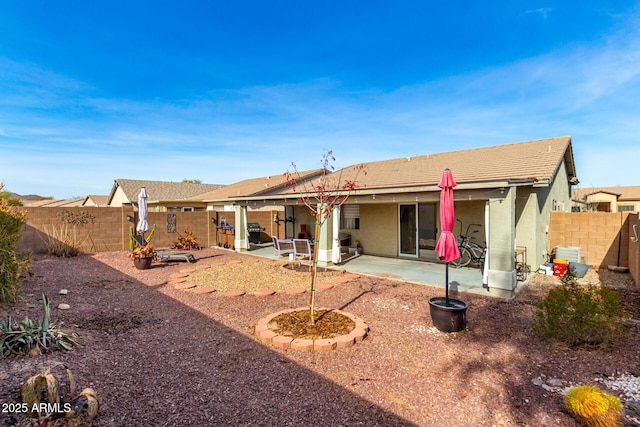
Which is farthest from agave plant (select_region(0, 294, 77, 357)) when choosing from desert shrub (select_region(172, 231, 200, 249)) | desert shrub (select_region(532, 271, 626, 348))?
desert shrub (select_region(172, 231, 200, 249))

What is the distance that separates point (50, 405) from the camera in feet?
7.77

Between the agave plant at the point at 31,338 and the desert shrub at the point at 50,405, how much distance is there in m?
1.35

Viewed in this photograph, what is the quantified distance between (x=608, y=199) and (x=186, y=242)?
3075 cm

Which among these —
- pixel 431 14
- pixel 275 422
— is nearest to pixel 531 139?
pixel 431 14

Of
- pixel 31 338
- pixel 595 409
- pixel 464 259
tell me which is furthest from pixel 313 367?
pixel 464 259

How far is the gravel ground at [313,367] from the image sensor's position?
Result: 9.21 ft

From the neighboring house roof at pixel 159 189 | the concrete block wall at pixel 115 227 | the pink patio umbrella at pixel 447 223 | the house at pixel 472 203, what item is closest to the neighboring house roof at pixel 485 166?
the house at pixel 472 203

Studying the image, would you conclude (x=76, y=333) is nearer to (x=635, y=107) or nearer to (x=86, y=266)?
(x=86, y=266)

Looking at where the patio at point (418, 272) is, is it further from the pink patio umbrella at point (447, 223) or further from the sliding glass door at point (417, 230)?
the pink patio umbrella at point (447, 223)

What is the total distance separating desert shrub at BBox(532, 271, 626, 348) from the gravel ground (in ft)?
0.68

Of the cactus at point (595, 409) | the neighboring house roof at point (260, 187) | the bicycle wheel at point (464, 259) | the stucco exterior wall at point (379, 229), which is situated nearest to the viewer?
the cactus at point (595, 409)

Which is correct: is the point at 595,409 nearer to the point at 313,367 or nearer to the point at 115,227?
the point at 313,367

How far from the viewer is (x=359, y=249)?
12859 millimetres

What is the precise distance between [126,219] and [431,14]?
586 inches
